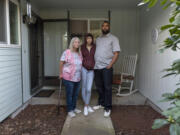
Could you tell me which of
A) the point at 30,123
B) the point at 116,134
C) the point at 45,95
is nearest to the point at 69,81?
the point at 30,123

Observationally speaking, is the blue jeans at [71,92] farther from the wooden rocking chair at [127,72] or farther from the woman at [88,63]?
the wooden rocking chair at [127,72]

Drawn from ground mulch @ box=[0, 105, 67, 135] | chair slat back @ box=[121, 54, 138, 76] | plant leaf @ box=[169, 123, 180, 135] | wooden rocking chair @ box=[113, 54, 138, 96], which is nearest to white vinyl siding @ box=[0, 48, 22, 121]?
ground mulch @ box=[0, 105, 67, 135]

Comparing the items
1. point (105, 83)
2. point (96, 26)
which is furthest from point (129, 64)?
point (105, 83)

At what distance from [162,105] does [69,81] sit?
1.73 m

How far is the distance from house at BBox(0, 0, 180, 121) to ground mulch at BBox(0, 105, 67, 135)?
17 centimetres

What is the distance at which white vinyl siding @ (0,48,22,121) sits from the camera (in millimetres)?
2475

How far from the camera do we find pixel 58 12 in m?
4.34

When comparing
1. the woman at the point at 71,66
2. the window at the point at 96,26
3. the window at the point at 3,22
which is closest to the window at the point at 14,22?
the window at the point at 3,22

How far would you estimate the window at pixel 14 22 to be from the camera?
2.79m

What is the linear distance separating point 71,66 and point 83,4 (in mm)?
1928

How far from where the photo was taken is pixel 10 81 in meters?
2.70

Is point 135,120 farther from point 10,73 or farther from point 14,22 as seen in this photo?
point 14,22

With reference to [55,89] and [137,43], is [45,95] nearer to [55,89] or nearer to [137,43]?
[55,89]

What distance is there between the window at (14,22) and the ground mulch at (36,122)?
1.34 m
